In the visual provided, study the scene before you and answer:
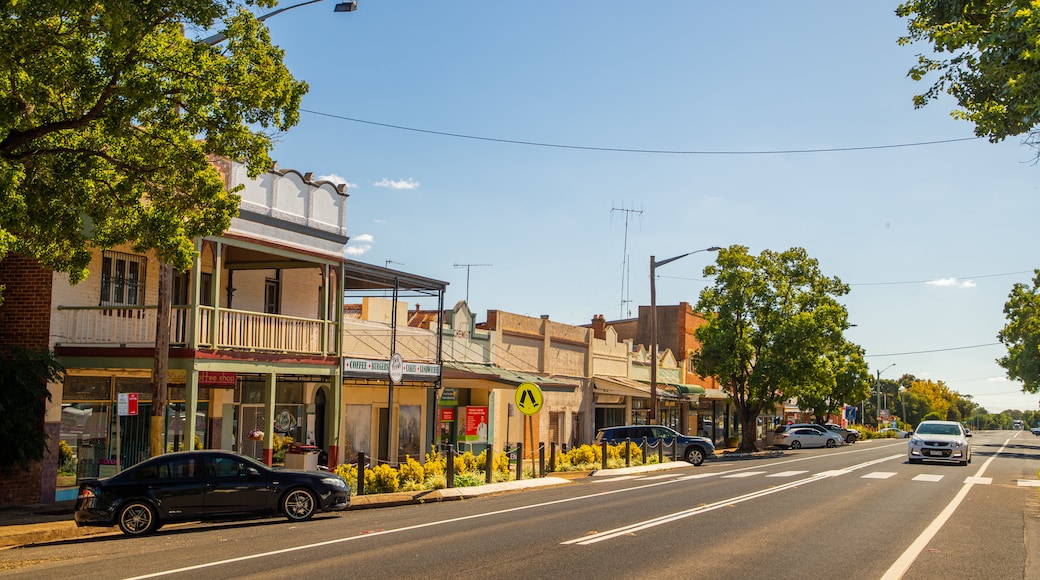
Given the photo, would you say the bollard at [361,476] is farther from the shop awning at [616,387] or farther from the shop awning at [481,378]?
the shop awning at [616,387]

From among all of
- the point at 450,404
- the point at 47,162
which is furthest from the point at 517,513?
the point at 450,404

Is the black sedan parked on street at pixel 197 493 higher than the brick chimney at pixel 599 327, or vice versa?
the brick chimney at pixel 599 327

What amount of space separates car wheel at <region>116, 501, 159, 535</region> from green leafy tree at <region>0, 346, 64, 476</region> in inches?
172

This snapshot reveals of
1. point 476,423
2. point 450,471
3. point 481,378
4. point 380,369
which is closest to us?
point 450,471

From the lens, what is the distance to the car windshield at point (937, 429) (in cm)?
3341

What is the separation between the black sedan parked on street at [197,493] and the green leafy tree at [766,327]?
1387 inches

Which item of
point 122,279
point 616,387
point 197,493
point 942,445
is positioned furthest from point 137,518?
point 616,387

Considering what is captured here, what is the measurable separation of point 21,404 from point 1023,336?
199ft

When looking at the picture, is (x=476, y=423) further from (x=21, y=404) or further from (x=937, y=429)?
(x=21, y=404)

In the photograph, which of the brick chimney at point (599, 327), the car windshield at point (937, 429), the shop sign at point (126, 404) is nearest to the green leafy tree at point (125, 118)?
the shop sign at point (126, 404)

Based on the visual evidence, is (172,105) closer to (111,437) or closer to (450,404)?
(111,437)

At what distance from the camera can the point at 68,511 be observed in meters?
17.5

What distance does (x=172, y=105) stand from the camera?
13.7 m

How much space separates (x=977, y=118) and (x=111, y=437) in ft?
59.5
